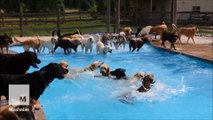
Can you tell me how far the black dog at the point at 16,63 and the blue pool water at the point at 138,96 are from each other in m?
1.55

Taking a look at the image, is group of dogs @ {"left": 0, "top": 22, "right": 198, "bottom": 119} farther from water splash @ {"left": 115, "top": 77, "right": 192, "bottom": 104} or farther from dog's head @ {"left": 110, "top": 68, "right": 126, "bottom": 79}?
water splash @ {"left": 115, "top": 77, "right": 192, "bottom": 104}

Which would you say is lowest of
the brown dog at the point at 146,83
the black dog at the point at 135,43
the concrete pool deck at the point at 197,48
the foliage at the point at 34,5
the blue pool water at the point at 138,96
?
the blue pool water at the point at 138,96

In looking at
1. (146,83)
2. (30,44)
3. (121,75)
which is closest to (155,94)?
(146,83)

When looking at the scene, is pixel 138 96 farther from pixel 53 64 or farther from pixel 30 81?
pixel 30 81

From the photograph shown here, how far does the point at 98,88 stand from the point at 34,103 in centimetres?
501

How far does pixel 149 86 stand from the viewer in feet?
32.8

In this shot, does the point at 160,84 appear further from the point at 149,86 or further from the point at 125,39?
the point at 125,39

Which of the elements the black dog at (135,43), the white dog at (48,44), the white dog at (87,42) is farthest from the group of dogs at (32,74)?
the black dog at (135,43)

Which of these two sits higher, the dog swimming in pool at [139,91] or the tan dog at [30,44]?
the tan dog at [30,44]

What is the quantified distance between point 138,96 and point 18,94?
5.06 metres

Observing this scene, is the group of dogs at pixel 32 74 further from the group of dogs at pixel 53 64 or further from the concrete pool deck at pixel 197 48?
the concrete pool deck at pixel 197 48

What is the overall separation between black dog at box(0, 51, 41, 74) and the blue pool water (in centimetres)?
155

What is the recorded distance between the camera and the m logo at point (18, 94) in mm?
4912

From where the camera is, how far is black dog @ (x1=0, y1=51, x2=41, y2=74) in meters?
7.47
